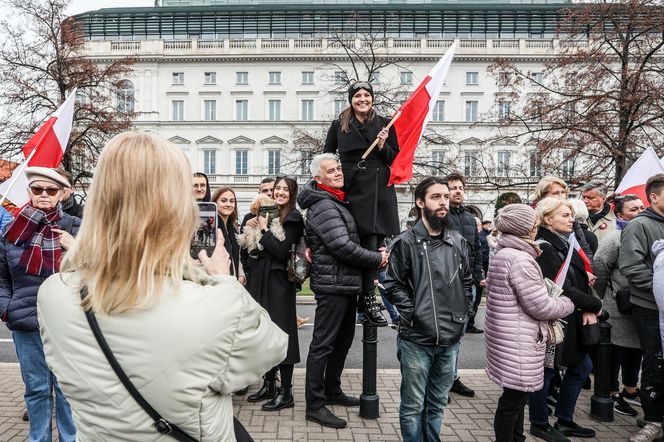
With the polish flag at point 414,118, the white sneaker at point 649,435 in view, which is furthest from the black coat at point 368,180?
the white sneaker at point 649,435

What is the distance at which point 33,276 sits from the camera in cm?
376

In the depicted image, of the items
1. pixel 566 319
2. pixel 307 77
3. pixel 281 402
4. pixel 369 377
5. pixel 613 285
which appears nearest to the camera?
pixel 566 319

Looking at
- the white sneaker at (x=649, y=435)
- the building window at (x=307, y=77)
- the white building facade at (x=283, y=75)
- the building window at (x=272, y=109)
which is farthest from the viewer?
the building window at (x=272, y=109)

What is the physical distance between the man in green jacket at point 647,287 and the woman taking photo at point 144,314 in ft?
13.6

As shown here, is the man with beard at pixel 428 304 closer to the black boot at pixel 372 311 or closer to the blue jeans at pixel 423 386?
the blue jeans at pixel 423 386

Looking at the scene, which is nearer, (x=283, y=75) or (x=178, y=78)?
(x=283, y=75)

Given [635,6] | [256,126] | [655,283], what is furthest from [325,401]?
[256,126]

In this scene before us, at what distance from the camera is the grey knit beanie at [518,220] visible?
381cm

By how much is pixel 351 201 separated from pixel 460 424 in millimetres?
2291

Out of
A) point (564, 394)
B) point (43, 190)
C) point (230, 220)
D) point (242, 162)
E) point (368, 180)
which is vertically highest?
point (242, 162)

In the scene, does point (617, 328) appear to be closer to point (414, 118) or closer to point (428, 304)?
point (428, 304)

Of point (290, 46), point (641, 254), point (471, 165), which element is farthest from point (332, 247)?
point (290, 46)

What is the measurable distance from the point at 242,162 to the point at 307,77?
36.5ft

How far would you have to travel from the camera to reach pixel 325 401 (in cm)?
471
